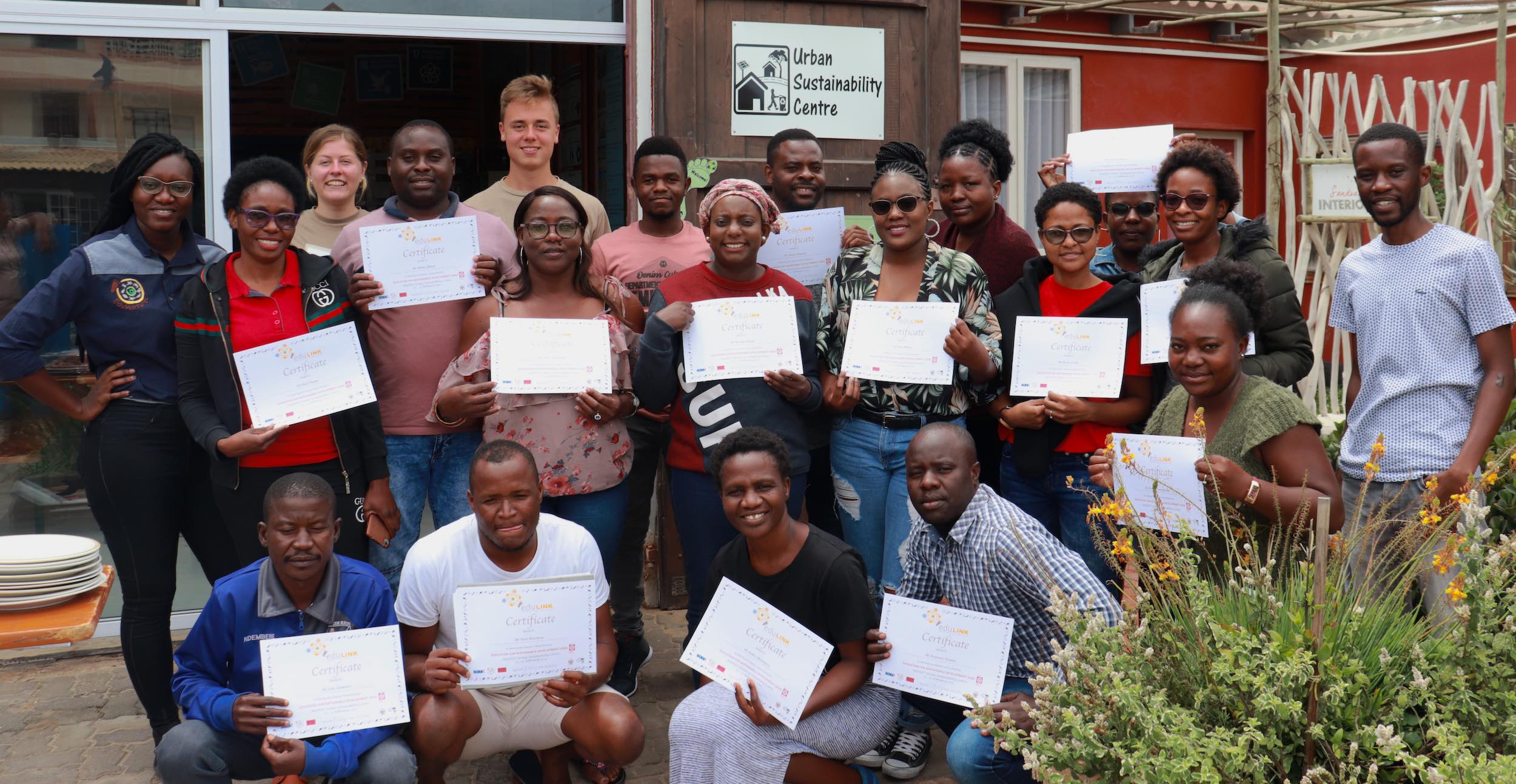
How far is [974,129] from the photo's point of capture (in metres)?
4.97

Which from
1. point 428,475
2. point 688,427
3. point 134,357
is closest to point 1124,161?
point 688,427

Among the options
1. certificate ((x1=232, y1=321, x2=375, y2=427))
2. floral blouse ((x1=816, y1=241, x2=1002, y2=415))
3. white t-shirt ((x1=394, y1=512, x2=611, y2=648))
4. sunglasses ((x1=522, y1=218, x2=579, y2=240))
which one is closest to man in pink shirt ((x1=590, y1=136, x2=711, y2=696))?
sunglasses ((x1=522, y1=218, x2=579, y2=240))

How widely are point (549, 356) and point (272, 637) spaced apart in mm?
1222

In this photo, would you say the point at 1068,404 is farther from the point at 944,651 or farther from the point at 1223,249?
the point at 944,651

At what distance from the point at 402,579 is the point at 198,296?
3.85ft

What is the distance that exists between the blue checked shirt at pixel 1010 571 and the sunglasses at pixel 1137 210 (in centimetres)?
143

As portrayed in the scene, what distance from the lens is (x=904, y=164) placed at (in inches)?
177

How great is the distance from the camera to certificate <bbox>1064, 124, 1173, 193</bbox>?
186 inches

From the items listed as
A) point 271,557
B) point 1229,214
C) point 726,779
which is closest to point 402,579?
point 271,557

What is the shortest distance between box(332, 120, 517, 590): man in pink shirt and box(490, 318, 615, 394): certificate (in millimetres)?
277

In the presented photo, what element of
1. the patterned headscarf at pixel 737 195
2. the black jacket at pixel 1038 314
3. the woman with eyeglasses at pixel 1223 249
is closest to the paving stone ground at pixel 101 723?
the black jacket at pixel 1038 314

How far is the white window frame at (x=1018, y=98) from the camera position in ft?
31.5

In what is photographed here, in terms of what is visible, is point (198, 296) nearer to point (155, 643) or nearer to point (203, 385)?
point (203, 385)

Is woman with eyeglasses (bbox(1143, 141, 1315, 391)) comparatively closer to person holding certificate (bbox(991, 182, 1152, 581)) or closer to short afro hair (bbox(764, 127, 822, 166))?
person holding certificate (bbox(991, 182, 1152, 581))
